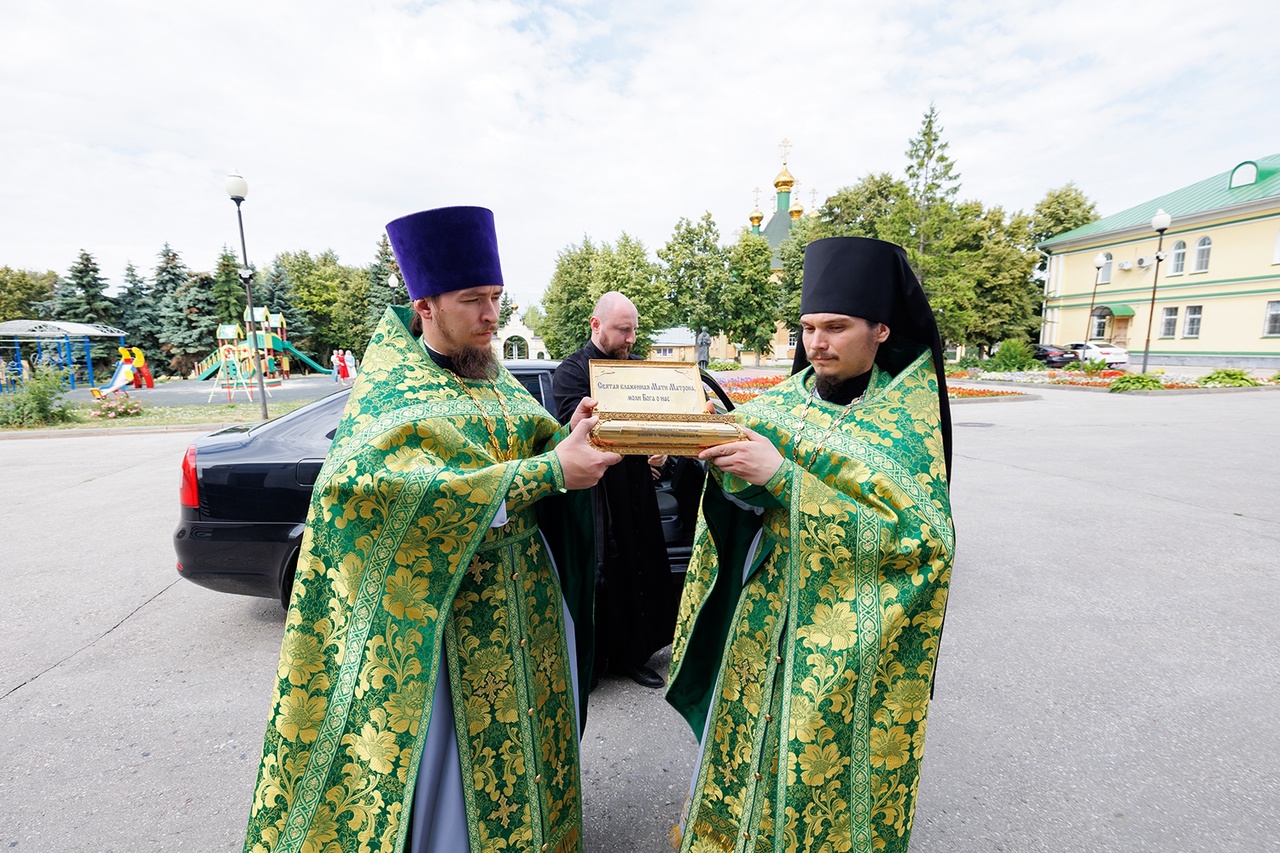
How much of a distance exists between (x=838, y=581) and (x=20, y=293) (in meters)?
63.6

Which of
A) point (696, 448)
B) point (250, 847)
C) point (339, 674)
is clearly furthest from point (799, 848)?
point (250, 847)

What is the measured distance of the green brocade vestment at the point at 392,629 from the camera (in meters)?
1.57

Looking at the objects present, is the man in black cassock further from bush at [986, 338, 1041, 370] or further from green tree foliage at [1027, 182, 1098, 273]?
green tree foliage at [1027, 182, 1098, 273]

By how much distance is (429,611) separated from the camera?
161cm

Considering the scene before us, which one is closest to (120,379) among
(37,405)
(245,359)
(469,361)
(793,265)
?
(245,359)

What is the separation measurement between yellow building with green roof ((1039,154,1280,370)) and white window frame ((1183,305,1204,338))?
1.6 inches

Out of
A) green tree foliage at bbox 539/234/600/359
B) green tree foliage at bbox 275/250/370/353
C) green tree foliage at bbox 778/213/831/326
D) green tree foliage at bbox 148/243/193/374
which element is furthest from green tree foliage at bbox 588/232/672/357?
green tree foliage at bbox 148/243/193/374

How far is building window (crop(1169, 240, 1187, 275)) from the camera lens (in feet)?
106

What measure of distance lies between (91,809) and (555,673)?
2144 mm

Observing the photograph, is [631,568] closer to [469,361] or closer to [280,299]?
[469,361]

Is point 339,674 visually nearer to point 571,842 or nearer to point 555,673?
point 555,673

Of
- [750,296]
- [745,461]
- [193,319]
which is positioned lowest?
[745,461]

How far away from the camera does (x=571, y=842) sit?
2.06m

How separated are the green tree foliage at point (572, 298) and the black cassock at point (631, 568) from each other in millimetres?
32779
